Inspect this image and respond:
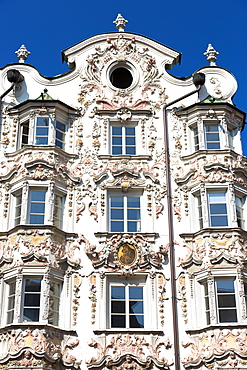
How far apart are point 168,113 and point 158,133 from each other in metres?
1.33

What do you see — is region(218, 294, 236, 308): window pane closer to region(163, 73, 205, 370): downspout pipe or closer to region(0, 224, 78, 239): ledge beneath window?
region(163, 73, 205, 370): downspout pipe

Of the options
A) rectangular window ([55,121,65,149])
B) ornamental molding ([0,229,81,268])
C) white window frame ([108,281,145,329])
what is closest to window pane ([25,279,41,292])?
ornamental molding ([0,229,81,268])

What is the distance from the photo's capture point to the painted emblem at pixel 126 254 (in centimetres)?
2650

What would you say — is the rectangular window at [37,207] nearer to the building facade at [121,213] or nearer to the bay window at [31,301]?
the building facade at [121,213]

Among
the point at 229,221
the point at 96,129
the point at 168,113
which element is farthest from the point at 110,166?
the point at 229,221

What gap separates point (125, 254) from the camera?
87.4ft

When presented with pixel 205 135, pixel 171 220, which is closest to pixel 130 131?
pixel 205 135

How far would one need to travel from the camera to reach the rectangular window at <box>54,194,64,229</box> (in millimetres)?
27095

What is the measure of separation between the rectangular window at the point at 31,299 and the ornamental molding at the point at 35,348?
744 millimetres

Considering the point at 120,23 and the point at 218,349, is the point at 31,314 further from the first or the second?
the point at 120,23

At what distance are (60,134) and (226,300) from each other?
11356 millimetres

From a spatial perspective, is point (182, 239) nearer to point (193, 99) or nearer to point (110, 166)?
point (110, 166)

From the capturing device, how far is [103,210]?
90.6ft

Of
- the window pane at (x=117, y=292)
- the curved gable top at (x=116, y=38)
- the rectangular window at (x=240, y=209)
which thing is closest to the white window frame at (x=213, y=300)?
the rectangular window at (x=240, y=209)
